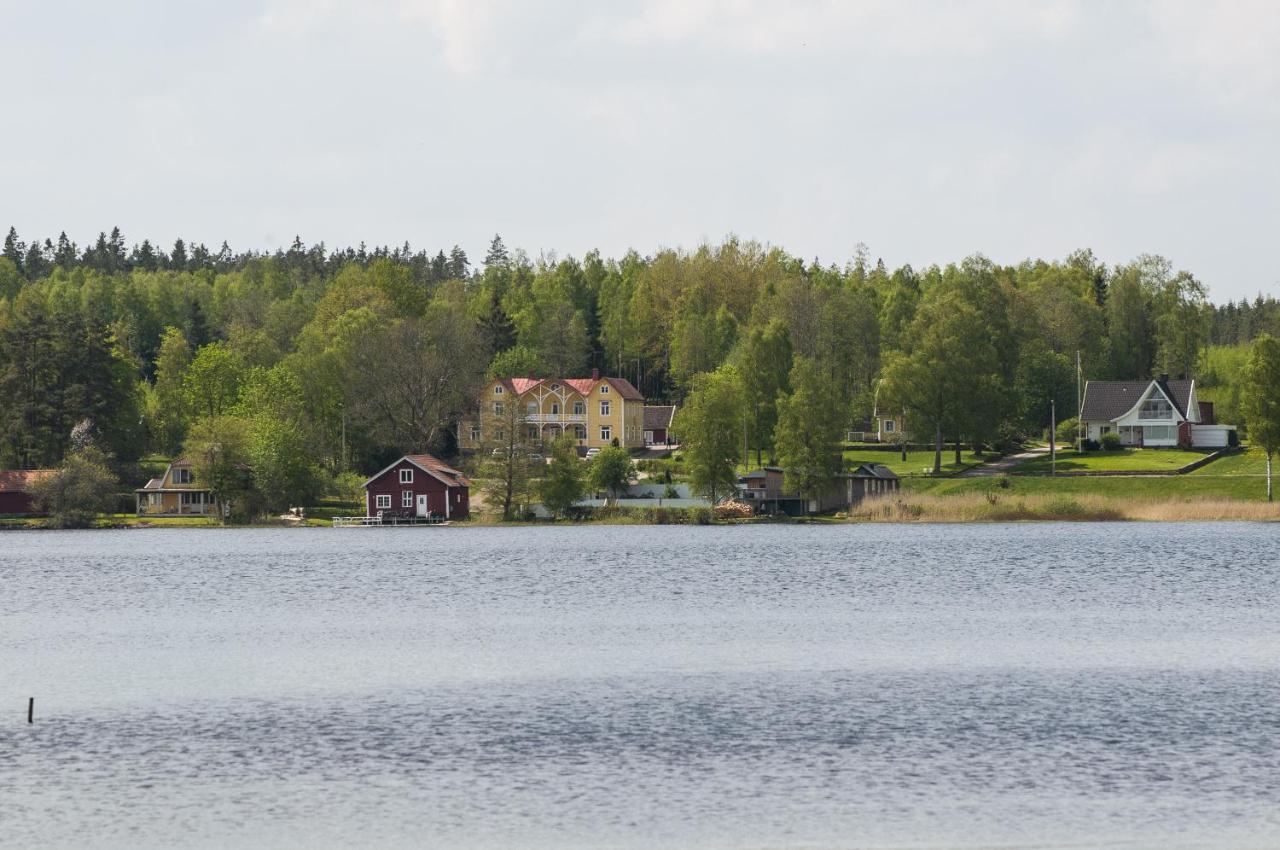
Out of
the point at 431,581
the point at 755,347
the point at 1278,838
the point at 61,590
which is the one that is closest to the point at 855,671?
the point at 1278,838

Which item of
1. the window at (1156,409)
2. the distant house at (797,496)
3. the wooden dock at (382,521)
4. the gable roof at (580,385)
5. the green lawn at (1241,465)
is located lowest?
the wooden dock at (382,521)

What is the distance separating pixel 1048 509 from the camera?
323ft

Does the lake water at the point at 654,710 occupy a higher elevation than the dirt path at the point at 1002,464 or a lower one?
lower

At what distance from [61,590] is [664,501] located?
51037mm

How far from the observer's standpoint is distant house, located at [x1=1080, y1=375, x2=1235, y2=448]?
5069 inches

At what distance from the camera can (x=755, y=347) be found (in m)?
125

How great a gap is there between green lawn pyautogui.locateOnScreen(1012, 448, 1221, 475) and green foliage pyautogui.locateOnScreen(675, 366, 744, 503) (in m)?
23.8

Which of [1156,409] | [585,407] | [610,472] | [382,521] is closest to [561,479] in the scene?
[610,472]

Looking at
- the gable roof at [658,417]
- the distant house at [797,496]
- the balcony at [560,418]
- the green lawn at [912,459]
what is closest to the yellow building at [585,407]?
the balcony at [560,418]

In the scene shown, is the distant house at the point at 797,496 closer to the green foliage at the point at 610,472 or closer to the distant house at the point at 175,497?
the green foliage at the point at 610,472

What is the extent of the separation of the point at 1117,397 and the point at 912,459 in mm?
19828

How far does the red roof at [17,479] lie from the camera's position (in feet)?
364

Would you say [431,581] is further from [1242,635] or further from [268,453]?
[268,453]

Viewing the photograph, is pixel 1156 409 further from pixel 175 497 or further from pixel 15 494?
pixel 15 494
